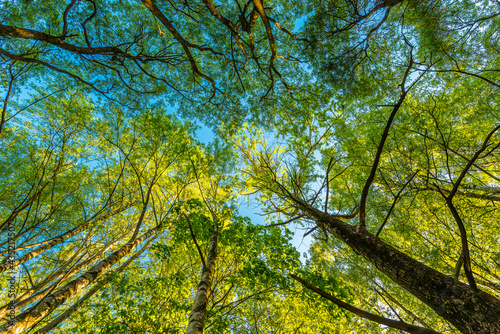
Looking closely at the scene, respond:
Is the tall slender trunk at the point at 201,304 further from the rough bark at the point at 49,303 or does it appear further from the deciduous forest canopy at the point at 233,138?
the rough bark at the point at 49,303

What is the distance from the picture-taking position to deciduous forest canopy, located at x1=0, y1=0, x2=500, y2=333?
3855 mm

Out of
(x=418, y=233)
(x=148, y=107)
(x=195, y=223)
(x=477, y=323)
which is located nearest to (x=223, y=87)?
(x=148, y=107)

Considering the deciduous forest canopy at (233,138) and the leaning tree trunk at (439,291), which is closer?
the leaning tree trunk at (439,291)

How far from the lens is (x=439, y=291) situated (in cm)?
167

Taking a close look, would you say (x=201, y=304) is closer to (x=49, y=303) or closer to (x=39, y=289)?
(x=49, y=303)

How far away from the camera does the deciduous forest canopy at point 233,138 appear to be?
152 inches

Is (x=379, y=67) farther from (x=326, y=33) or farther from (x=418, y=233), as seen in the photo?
(x=418, y=233)

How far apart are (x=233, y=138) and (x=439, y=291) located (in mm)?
6246

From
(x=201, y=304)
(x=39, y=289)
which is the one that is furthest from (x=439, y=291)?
(x=39, y=289)

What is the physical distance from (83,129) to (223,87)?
16.5 feet

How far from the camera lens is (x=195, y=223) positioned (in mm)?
3945

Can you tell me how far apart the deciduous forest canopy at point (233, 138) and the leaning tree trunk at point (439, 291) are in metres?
0.67

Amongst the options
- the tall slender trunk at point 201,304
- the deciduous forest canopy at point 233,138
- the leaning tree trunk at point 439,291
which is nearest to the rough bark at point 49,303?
the deciduous forest canopy at point 233,138

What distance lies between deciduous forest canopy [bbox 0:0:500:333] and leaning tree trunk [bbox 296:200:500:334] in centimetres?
67
